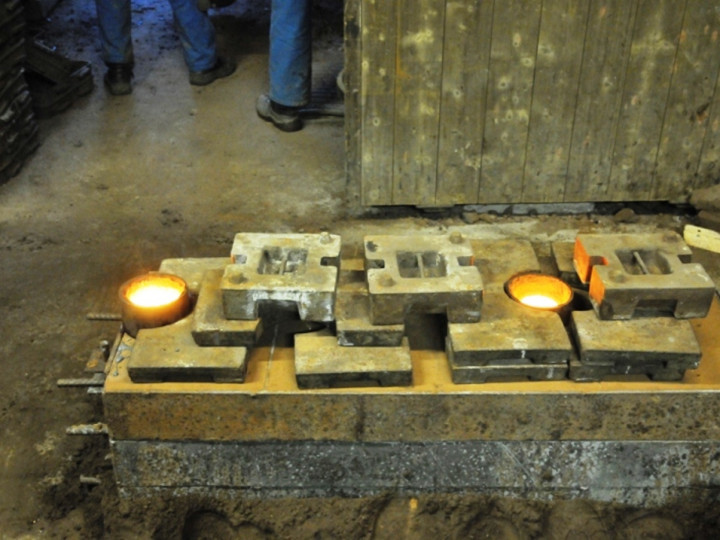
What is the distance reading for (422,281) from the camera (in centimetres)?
297

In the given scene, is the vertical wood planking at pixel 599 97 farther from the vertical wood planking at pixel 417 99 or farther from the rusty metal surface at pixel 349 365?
the rusty metal surface at pixel 349 365

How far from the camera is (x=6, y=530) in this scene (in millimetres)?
3131

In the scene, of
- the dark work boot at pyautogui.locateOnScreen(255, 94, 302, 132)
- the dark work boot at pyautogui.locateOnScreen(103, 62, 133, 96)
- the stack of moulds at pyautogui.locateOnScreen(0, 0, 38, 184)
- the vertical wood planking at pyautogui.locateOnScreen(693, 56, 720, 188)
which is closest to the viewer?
the vertical wood planking at pyautogui.locateOnScreen(693, 56, 720, 188)

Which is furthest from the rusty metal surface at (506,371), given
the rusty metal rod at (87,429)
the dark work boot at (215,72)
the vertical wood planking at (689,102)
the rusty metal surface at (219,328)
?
the dark work boot at (215,72)

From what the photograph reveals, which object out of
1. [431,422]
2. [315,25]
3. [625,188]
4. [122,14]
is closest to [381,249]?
[431,422]

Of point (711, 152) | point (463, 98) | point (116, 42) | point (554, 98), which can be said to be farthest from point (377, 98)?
point (116, 42)

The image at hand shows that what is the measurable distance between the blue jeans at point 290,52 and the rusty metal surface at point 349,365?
9.82 ft

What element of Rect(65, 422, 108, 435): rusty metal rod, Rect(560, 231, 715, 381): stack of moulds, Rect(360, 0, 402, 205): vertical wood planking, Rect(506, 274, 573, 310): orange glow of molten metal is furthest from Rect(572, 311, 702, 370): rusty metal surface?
Rect(360, 0, 402, 205): vertical wood planking

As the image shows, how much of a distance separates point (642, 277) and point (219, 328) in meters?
1.44

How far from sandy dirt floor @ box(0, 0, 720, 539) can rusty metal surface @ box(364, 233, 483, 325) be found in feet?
2.28

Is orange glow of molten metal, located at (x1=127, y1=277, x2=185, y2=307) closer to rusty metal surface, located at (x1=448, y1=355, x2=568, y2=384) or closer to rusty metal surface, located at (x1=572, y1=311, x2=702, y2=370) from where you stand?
rusty metal surface, located at (x1=448, y1=355, x2=568, y2=384)

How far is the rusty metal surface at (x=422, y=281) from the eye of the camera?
2922 mm

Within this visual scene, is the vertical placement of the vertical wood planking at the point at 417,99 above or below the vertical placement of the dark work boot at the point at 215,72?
above

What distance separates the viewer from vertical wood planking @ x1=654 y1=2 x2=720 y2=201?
4234 mm
